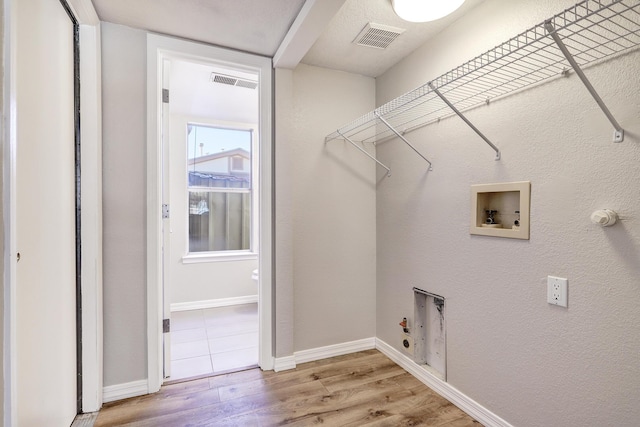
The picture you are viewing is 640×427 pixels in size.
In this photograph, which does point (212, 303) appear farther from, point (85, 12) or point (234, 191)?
point (85, 12)

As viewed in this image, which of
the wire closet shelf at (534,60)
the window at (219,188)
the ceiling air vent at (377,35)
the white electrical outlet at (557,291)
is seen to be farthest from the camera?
the window at (219,188)

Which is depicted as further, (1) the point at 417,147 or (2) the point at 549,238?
(1) the point at 417,147

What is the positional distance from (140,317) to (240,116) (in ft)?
8.84

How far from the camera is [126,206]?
6.17ft

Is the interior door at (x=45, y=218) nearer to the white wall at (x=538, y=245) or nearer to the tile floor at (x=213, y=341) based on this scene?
the tile floor at (x=213, y=341)

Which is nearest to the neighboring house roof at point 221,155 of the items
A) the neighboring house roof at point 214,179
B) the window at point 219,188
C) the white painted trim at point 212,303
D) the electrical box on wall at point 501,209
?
the window at point 219,188

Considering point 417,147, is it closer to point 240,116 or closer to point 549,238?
point 549,238

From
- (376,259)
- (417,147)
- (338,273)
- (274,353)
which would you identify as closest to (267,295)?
(274,353)

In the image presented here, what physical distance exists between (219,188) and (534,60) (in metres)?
3.57

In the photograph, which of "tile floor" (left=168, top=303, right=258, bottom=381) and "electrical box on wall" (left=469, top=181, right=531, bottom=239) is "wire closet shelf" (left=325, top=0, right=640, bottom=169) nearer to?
"electrical box on wall" (left=469, top=181, right=531, bottom=239)

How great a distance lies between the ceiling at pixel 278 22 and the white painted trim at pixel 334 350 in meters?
2.11

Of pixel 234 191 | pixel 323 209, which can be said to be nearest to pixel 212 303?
pixel 234 191

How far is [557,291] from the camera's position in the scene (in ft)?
4.41

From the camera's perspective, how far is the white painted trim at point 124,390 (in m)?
1.84
